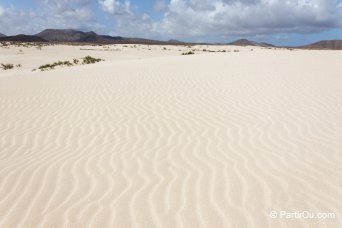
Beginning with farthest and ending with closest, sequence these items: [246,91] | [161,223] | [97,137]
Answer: [246,91]
[97,137]
[161,223]

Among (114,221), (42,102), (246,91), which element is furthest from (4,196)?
(246,91)

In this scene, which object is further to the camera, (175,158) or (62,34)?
(62,34)

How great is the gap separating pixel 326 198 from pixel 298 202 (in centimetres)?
29

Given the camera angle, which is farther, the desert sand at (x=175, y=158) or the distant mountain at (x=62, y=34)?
the distant mountain at (x=62, y=34)

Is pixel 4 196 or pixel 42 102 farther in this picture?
pixel 42 102

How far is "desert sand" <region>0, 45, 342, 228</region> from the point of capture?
3.51 metres

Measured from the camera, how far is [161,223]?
3.33 metres

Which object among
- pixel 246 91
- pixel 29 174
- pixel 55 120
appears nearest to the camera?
pixel 29 174

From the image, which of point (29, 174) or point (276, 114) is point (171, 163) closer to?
point (29, 174)

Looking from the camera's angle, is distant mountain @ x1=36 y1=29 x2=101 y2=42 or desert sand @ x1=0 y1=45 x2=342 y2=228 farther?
distant mountain @ x1=36 y1=29 x2=101 y2=42

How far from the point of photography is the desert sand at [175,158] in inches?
138

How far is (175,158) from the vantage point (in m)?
4.95

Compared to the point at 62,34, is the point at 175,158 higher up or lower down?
higher up

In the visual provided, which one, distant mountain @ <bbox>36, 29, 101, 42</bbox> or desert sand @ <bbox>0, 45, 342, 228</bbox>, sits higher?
desert sand @ <bbox>0, 45, 342, 228</bbox>
